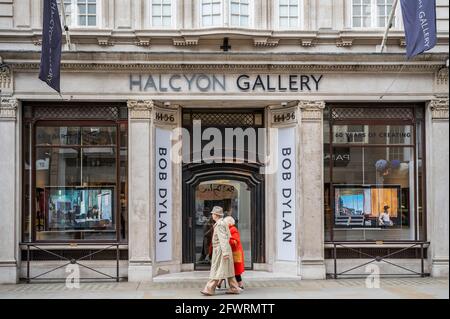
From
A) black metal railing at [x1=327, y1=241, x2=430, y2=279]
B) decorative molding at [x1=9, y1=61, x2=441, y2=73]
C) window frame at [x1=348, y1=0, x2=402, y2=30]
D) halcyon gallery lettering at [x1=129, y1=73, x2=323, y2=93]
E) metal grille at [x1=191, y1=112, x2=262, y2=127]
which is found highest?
window frame at [x1=348, y1=0, x2=402, y2=30]

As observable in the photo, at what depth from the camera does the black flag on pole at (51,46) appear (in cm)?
1479

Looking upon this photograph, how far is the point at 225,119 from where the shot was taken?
17.8 metres

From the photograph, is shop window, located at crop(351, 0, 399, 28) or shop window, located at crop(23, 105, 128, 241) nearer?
shop window, located at crop(23, 105, 128, 241)

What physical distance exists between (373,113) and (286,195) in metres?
2.84

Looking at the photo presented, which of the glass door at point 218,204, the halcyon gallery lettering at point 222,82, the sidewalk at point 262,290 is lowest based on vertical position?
the sidewalk at point 262,290

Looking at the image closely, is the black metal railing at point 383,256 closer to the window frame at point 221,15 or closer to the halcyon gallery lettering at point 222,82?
the halcyon gallery lettering at point 222,82

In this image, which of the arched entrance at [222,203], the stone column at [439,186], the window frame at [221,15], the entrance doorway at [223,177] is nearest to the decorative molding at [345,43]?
the stone column at [439,186]

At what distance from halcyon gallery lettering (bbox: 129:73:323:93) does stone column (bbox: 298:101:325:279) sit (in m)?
0.49

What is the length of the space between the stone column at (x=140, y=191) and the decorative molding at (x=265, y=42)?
2.80 meters

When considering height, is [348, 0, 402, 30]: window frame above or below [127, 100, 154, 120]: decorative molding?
above

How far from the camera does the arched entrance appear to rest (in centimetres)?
1756

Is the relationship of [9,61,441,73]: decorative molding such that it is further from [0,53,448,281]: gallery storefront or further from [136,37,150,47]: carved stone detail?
[136,37,150,47]: carved stone detail

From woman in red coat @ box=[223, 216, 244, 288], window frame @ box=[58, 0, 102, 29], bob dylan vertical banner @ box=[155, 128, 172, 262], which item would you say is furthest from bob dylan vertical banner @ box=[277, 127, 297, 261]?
window frame @ box=[58, 0, 102, 29]
